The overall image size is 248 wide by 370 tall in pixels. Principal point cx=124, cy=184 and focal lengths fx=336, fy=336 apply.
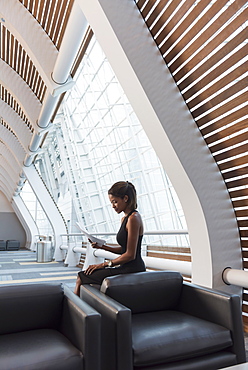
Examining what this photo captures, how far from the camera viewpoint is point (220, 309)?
2.70 m

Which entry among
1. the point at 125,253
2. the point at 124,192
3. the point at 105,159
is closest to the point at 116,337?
the point at 125,253

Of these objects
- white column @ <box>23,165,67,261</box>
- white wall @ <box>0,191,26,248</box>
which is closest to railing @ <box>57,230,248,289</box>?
white column @ <box>23,165,67,261</box>

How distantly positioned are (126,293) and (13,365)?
1.19m

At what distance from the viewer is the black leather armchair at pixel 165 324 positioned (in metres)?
2.29

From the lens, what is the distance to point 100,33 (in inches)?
156

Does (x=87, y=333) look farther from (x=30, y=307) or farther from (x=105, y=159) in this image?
(x=105, y=159)

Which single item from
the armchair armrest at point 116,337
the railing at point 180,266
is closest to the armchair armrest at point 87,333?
the armchair armrest at point 116,337

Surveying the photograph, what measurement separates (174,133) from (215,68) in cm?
85

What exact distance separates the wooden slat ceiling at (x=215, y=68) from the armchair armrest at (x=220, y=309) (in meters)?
1.49

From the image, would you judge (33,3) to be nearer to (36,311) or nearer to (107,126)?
(36,311)

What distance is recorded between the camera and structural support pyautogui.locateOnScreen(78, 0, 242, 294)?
385 cm

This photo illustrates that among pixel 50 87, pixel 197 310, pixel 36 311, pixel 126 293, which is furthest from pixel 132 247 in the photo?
pixel 50 87

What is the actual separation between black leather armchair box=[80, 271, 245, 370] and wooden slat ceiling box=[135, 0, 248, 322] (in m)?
1.55

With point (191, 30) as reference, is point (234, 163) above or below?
below
